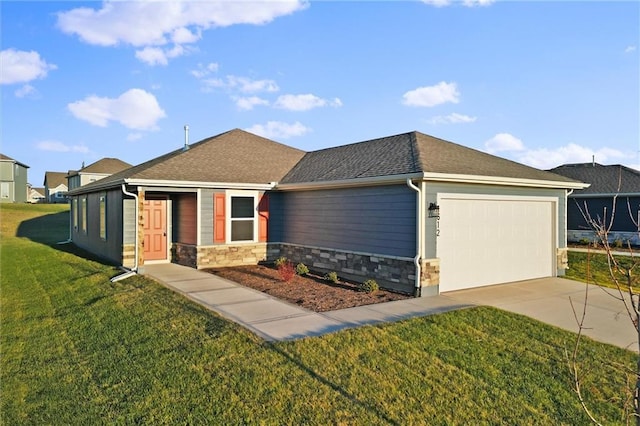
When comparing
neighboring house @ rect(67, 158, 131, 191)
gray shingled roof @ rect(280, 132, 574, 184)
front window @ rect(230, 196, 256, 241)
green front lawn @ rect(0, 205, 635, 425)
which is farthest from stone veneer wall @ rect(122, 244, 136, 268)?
neighboring house @ rect(67, 158, 131, 191)

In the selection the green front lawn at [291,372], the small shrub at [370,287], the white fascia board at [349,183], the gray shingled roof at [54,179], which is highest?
the gray shingled roof at [54,179]

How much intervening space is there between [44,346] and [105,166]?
4282cm

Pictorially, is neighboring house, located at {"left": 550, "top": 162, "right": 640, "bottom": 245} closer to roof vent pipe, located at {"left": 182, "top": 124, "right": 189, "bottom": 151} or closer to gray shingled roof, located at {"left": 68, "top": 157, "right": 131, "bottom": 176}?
roof vent pipe, located at {"left": 182, "top": 124, "right": 189, "bottom": 151}

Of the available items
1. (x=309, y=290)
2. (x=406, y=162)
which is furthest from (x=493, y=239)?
(x=309, y=290)

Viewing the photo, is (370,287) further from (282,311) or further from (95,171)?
(95,171)

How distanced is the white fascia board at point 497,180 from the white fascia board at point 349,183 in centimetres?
52

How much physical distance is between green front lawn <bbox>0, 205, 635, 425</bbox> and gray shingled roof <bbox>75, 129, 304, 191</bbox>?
211 inches

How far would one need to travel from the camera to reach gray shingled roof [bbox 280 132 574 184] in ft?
31.1

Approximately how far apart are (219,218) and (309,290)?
4.41 meters

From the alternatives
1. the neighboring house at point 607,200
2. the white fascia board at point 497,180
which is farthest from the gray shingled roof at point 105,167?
the white fascia board at point 497,180

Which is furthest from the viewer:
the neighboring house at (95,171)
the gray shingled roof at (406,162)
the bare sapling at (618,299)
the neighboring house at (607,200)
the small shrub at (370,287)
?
the neighboring house at (95,171)

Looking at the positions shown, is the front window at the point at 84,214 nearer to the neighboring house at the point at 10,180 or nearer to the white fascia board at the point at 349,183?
the white fascia board at the point at 349,183

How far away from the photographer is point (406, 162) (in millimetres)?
9617

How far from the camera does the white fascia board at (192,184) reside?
10.9 m
